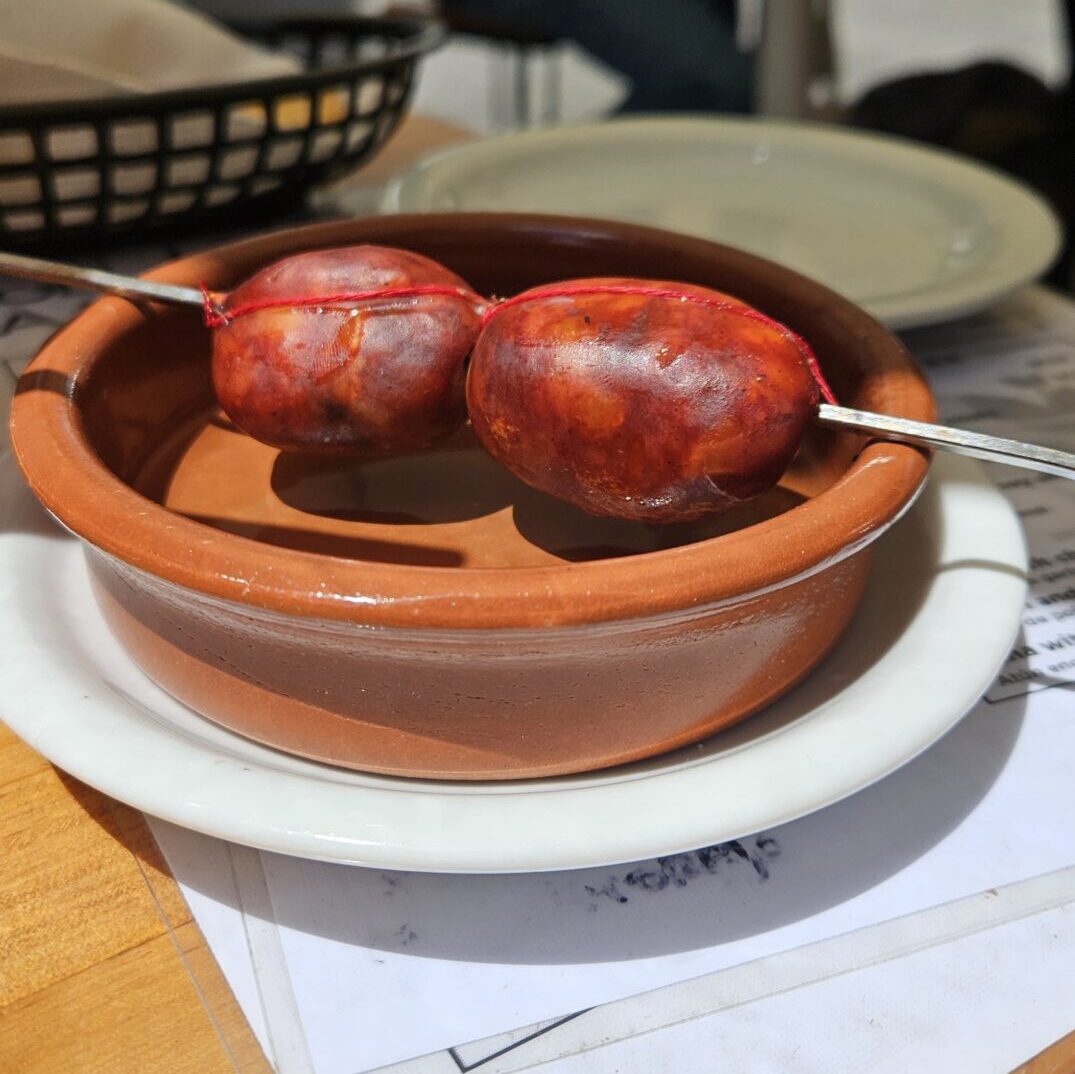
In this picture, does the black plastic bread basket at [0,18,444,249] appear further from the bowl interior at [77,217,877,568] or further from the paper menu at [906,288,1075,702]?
the paper menu at [906,288,1075,702]

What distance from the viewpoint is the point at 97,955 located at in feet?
1.07

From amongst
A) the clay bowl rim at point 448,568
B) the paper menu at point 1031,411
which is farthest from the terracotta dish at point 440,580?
the paper menu at point 1031,411

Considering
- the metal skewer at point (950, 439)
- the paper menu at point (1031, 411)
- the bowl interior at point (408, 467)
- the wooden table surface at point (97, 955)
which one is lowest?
the wooden table surface at point (97, 955)

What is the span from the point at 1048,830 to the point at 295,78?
1.95ft

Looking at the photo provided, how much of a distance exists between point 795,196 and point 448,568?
629 mm

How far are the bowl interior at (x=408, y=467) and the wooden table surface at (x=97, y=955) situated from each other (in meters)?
0.12

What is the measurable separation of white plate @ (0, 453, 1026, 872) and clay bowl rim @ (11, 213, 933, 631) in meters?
0.05

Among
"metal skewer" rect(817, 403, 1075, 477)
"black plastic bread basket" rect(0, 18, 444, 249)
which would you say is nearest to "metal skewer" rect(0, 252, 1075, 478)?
"metal skewer" rect(817, 403, 1075, 477)

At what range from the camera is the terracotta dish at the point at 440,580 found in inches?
11.8

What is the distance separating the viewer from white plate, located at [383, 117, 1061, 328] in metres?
0.70

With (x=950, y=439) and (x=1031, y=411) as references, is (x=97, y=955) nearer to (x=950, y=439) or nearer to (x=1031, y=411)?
(x=950, y=439)

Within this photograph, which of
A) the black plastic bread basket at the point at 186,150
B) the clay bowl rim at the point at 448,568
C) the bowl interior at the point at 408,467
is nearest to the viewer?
the clay bowl rim at the point at 448,568

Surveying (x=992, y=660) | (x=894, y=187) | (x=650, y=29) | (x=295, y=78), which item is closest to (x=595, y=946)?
(x=992, y=660)

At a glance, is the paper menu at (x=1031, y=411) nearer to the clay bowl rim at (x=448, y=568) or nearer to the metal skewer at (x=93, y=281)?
the clay bowl rim at (x=448, y=568)
